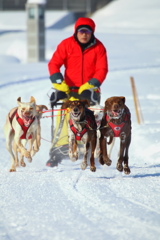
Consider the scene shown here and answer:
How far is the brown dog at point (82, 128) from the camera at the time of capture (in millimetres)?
5195

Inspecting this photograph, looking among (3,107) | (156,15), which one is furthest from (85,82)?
(156,15)

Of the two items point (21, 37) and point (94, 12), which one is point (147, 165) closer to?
point (21, 37)

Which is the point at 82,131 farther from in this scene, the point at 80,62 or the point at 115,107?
the point at 80,62

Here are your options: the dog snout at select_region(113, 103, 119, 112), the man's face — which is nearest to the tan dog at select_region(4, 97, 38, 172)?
the dog snout at select_region(113, 103, 119, 112)

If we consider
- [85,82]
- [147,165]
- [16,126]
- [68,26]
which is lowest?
[147,165]

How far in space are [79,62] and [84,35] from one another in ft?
1.34

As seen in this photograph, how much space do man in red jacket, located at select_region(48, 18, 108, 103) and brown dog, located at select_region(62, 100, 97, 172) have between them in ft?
3.18

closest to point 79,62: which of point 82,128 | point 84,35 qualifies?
point 84,35

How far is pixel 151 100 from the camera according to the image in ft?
43.2

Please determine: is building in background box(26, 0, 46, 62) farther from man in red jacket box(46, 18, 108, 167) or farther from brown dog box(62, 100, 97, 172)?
brown dog box(62, 100, 97, 172)

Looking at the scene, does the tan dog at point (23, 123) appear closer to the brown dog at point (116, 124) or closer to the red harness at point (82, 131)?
the red harness at point (82, 131)

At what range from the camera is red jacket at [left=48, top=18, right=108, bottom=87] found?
6398mm

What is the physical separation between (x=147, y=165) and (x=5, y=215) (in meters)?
3.03

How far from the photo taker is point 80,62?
6512 millimetres
